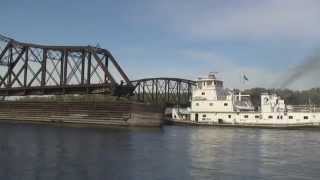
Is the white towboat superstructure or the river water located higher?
the white towboat superstructure

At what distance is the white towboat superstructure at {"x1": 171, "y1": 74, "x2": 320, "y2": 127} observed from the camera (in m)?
95.6

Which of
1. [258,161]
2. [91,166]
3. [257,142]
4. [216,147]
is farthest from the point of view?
[257,142]

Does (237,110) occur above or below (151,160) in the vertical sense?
above

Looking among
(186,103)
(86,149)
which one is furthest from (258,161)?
(186,103)

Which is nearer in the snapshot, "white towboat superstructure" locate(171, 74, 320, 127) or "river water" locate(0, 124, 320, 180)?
"river water" locate(0, 124, 320, 180)

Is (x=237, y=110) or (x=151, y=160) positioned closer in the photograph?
(x=151, y=160)

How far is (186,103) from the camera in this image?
15225cm

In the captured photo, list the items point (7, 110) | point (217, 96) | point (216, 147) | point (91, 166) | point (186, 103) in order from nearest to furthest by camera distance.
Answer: point (91, 166) → point (216, 147) → point (217, 96) → point (7, 110) → point (186, 103)

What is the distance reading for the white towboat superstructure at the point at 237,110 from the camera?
9556cm

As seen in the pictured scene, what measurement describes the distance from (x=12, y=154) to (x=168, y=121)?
74918 mm

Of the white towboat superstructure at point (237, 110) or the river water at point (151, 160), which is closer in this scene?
the river water at point (151, 160)

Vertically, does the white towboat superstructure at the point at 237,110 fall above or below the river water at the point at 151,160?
above

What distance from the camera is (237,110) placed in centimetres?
10450

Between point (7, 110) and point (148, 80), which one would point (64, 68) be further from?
point (148, 80)
